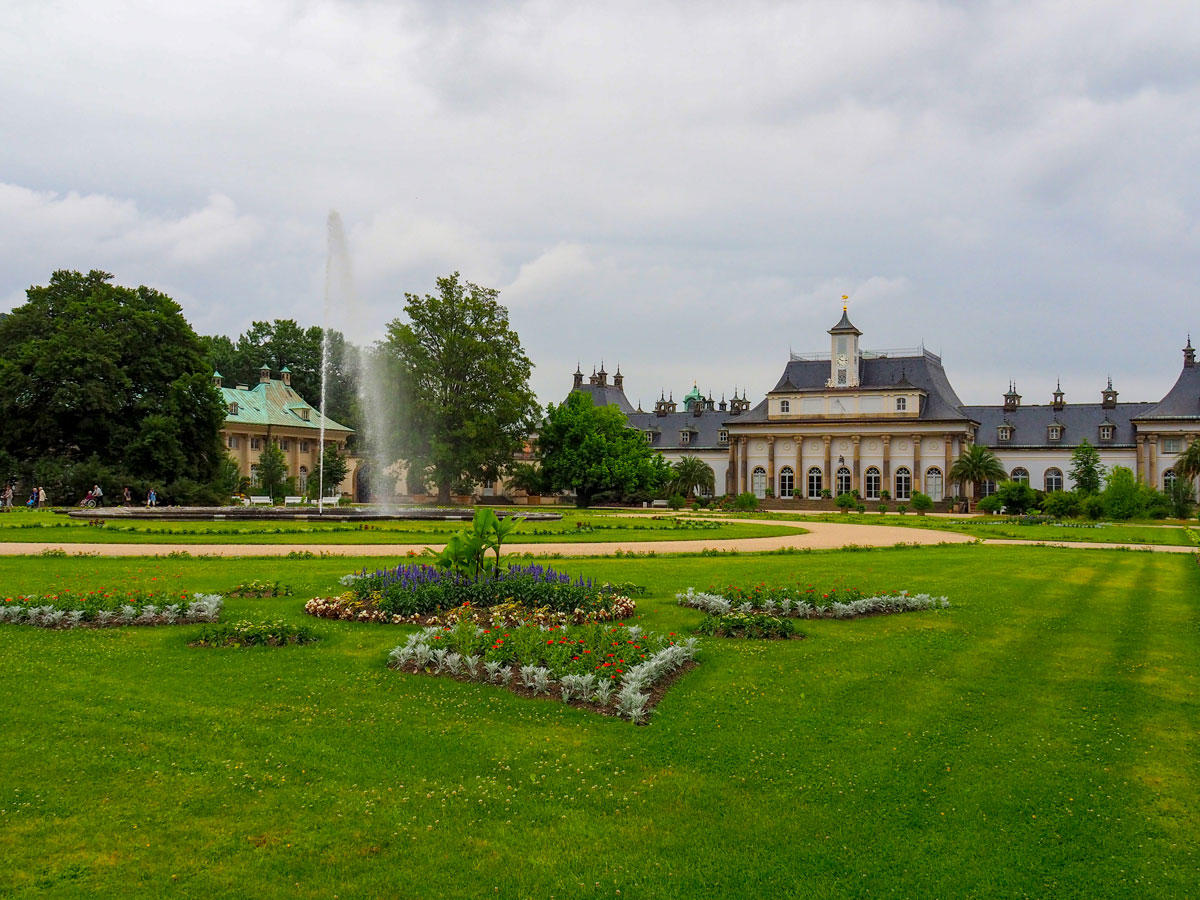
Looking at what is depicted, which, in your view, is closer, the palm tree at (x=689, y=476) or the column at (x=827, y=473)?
the palm tree at (x=689, y=476)

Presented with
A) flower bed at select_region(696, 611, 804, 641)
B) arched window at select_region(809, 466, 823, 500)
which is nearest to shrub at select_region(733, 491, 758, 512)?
arched window at select_region(809, 466, 823, 500)

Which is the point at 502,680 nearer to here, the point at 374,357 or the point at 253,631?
the point at 253,631

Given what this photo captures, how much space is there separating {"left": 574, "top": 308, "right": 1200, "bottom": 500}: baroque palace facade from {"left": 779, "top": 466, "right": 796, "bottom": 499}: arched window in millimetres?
102

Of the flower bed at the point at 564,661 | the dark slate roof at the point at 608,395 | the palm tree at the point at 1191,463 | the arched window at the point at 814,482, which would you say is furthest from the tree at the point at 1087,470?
the flower bed at the point at 564,661

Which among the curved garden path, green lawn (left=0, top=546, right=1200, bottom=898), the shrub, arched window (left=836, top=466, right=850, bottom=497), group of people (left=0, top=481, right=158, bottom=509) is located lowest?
green lawn (left=0, top=546, right=1200, bottom=898)

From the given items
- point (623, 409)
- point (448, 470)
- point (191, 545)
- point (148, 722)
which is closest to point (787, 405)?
point (623, 409)

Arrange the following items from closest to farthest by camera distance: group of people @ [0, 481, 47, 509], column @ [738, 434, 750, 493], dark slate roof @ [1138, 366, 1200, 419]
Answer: group of people @ [0, 481, 47, 509], dark slate roof @ [1138, 366, 1200, 419], column @ [738, 434, 750, 493]

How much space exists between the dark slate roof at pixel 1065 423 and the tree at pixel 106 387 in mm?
65507

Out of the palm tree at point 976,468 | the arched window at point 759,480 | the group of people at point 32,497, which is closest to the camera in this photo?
the group of people at point 32,497

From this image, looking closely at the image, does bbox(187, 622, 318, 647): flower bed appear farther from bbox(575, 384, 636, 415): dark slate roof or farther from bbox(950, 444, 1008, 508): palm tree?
bbox(575, 384, 636, 415): dark slate roof

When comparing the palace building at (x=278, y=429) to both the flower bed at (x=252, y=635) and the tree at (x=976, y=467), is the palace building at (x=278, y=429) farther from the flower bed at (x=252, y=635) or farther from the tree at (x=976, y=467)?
the flower bed at (x=252, y=635)

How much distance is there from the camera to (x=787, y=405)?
8950cm

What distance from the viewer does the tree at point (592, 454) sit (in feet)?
225

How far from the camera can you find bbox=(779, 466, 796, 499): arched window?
88.5m
